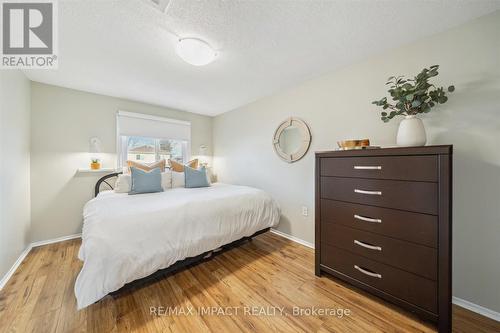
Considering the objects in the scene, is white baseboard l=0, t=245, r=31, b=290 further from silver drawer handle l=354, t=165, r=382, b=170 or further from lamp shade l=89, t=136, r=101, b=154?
silver drawer handle l=354, t=165, r=382, b=170

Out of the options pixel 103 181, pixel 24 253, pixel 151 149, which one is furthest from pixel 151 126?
pixel 24 253

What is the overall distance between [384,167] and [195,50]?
72.7 inches

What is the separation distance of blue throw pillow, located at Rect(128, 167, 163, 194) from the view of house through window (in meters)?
0.97

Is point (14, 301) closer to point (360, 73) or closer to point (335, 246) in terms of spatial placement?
point (335, 246)

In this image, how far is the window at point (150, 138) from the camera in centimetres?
302

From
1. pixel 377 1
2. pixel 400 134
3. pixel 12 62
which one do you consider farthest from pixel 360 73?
pixel 12 62

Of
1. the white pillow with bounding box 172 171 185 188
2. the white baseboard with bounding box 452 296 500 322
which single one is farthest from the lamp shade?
the white baseboard with bounding box 452 296 500 322

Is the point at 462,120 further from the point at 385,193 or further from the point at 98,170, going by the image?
the point at 98,170

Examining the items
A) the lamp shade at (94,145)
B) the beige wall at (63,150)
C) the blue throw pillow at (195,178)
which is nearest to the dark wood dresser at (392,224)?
the blue throw pillow at (195,178)

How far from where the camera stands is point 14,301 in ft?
4.51

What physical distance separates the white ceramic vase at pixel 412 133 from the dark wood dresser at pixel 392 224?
0.18 m

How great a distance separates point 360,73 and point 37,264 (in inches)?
162

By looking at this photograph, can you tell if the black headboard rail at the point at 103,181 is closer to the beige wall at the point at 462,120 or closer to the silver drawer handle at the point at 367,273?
the beige wall at the point at 462,120

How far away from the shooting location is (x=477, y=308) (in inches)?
52.1
